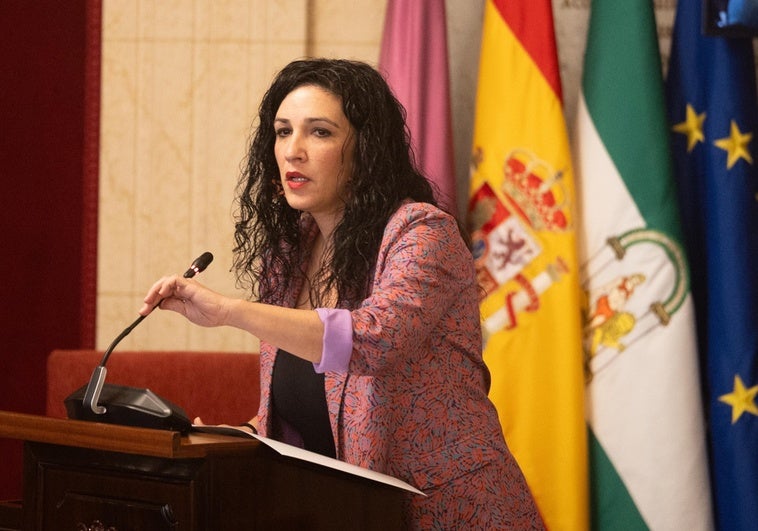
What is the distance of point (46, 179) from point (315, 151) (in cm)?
201

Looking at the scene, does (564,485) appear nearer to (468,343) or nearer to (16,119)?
(468,343)

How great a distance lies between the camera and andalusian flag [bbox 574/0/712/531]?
3.01 m

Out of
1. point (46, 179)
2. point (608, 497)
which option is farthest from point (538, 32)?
point (46, 179)

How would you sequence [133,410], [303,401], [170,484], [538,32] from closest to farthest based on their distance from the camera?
[170,484], [133,410], [303,401], [538,32]

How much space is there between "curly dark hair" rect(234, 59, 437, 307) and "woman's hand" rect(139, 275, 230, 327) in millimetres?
333

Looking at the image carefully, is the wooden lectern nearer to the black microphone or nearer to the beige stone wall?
the black microphone

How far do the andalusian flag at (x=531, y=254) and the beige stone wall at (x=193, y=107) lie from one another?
332 millimetres

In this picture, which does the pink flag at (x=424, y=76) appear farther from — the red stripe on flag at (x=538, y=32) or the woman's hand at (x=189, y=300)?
the woman's hand at (x=189, y=300)

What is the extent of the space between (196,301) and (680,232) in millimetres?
1951

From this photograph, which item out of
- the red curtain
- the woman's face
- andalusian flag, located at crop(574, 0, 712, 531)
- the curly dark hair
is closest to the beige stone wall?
the red curtain

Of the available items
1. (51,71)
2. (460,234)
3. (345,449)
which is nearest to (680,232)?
(460,234)

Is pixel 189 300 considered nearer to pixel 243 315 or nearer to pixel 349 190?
pixel 243 315

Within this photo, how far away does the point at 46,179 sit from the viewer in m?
3.60

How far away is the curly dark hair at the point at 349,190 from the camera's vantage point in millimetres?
1826
